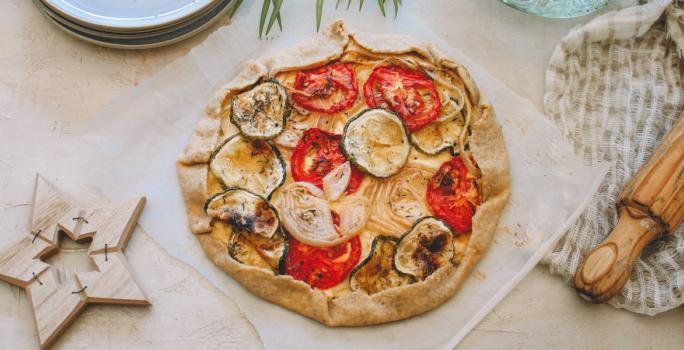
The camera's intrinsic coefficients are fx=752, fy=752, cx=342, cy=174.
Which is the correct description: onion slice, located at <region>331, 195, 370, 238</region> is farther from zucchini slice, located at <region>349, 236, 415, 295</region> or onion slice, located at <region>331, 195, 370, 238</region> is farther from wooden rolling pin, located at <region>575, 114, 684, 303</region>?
wooden rolling pin, located at <region>575, 114, 684, 303</region>

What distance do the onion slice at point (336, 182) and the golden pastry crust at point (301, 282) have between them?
1.67ft

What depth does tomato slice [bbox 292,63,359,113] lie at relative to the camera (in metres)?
4.26

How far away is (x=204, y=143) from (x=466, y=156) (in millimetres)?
1468

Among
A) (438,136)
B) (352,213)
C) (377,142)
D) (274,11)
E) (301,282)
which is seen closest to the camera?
(301,282)

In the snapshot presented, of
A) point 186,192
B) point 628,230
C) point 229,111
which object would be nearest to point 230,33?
point 229,111

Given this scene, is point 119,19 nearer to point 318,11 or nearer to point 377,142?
point 318,11

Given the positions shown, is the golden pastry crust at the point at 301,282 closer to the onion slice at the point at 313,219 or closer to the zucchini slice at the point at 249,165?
the zucchini slice at the point at 249,165

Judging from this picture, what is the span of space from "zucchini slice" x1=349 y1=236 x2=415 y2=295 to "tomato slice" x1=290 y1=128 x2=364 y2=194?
14.6 inches

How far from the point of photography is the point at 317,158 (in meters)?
4.18

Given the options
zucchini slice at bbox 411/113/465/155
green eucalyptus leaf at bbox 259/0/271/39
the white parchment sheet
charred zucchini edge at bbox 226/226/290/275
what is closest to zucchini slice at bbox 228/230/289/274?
charred zucchini edge at bbox 226/226/290/275

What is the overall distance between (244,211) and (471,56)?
1750 mm

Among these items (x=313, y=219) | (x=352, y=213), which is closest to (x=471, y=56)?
(x=352, y=213)

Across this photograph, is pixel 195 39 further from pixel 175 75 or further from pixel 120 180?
pixel 120 180

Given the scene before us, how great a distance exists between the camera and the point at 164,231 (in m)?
4.21
